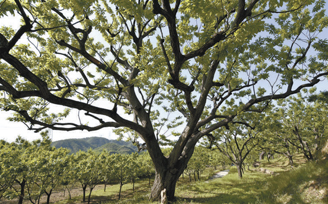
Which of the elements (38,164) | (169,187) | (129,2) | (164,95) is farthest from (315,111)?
(38,164)

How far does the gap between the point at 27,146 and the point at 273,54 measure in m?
27.5

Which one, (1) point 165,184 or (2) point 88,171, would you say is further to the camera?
(2) point 88,171

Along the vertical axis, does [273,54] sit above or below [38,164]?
above

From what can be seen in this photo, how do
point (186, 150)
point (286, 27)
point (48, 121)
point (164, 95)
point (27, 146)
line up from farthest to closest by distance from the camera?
point (27, 146) → point (164, 95) → point (48, 121) → point (186, 150) → point (286, 27)

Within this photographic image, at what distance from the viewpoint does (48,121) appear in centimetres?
825

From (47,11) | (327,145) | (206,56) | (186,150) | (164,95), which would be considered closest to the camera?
(206,56)

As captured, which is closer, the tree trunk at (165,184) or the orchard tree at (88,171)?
the tree trunk at (165,184)

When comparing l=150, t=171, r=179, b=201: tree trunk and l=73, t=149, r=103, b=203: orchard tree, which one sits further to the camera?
l=73, t=149, r=103, b=203: orchard tree

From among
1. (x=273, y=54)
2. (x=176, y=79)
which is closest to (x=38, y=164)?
(x=176, y=79)

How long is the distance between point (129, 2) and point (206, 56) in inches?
104

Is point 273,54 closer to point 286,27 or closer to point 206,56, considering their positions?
point 286,27

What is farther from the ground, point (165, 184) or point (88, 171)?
point (165, 184)

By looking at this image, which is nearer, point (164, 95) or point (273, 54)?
point (273, 54)

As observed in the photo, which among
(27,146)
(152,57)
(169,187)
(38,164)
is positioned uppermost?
(152,57)
